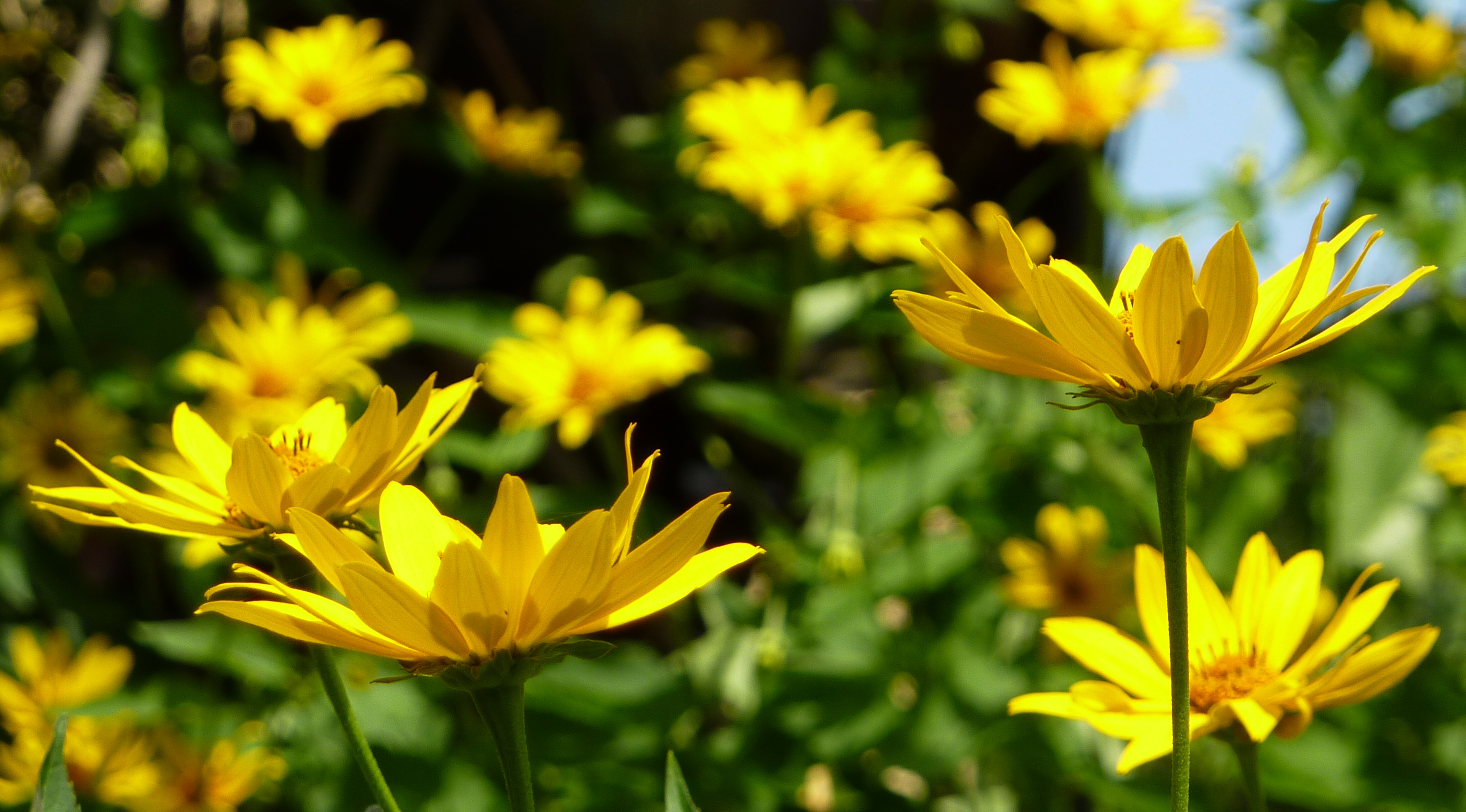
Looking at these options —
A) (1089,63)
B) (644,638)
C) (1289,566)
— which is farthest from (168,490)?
(644,638)

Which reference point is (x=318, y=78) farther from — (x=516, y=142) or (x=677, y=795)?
(x=677, y=795)

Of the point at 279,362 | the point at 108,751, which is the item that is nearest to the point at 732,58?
the point at 279,362

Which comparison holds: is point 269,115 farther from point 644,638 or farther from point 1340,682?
point 1340,682

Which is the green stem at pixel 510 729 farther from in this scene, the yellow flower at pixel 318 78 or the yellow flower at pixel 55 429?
the yellow flower at pixel 55 429

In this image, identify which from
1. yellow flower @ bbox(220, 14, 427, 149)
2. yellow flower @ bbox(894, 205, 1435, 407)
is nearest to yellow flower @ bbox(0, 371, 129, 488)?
yellow flower @ bbox(220, 14, 427, 149)

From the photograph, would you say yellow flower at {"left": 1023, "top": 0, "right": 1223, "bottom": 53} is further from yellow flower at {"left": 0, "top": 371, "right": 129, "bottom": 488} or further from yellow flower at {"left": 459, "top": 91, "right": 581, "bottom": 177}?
yellow flower at {"left": 0, "top": 371, "right": 129, "bottom": 488}

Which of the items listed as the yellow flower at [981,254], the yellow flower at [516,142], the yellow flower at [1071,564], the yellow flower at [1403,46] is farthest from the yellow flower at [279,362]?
the yellow flower at [1403,46]
